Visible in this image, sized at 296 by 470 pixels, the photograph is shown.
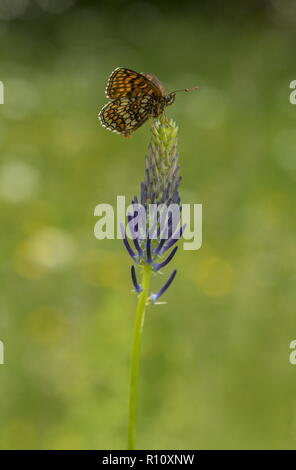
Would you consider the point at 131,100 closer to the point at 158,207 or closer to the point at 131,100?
the point at 131,100

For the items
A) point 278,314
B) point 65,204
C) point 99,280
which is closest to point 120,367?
point 99,280

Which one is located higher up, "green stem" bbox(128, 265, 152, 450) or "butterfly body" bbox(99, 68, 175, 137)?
"butterfly body" bbox(99, 68, 175, 137)

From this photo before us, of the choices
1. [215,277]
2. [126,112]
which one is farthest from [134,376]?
[215,277]

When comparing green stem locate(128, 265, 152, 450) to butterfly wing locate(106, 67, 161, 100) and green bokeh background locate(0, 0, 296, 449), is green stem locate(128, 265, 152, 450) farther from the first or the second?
green bokeh background locate(0, 0, 296, 449)

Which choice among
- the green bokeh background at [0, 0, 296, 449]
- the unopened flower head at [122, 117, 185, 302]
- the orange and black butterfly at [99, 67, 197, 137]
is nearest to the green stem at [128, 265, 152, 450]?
the unopened flower head at [122, 117, 185, 302]

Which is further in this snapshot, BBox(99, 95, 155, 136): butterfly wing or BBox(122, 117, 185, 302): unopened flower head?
BBox(99, 95, 155, 136): butterfly wing

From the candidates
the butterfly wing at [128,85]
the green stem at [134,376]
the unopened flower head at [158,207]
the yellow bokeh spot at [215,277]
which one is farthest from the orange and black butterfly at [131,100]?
the yellow bokeh spot at [215,277]
